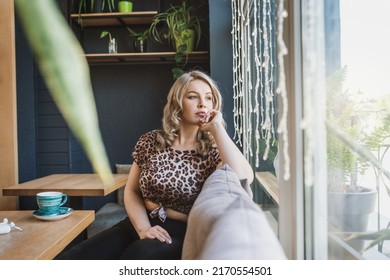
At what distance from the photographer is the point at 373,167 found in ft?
1.83

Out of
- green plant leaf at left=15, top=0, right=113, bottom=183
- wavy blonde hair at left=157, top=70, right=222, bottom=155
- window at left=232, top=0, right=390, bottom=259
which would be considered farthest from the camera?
green plant leaf at left=15, top=0, right=113, bottom=183

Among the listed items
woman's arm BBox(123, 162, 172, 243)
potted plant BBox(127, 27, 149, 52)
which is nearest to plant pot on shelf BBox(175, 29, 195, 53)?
potted plant BBox(127, 27, 149, 52)

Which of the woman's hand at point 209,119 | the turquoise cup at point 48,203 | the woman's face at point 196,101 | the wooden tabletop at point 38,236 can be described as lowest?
the wooden tabletop at point 38,236

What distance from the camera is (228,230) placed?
464mm

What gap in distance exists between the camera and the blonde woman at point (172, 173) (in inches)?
42.0

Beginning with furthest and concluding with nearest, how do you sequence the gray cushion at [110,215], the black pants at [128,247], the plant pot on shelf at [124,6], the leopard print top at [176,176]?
the plant pot on shelf at [124,6] → the gray cushion at [110,215] → the leopard print top at [176,176] → the black pants at [128,247]

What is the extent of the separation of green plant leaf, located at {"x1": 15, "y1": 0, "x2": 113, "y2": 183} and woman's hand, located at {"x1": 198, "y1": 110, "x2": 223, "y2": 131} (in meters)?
1.63

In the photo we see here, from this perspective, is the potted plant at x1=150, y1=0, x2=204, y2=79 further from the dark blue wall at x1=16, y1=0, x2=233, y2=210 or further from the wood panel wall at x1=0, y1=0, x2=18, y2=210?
the wood panel wall at x1=0, y1=0, x2=18, y2=210

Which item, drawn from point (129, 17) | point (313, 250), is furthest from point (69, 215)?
point (129, 17)

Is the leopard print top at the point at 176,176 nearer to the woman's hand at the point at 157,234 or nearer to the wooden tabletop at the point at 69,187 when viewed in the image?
the woman's hand at the point at 157,234

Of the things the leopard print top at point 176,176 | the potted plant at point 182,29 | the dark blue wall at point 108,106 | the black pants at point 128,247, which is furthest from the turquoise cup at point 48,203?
the potted plant at point 182,29

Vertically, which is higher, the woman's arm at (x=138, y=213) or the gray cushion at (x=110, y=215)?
the woman's arm at (x=138, y=213)

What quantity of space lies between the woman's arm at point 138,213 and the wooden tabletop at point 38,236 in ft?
0.60

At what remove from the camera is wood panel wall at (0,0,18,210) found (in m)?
2.24
